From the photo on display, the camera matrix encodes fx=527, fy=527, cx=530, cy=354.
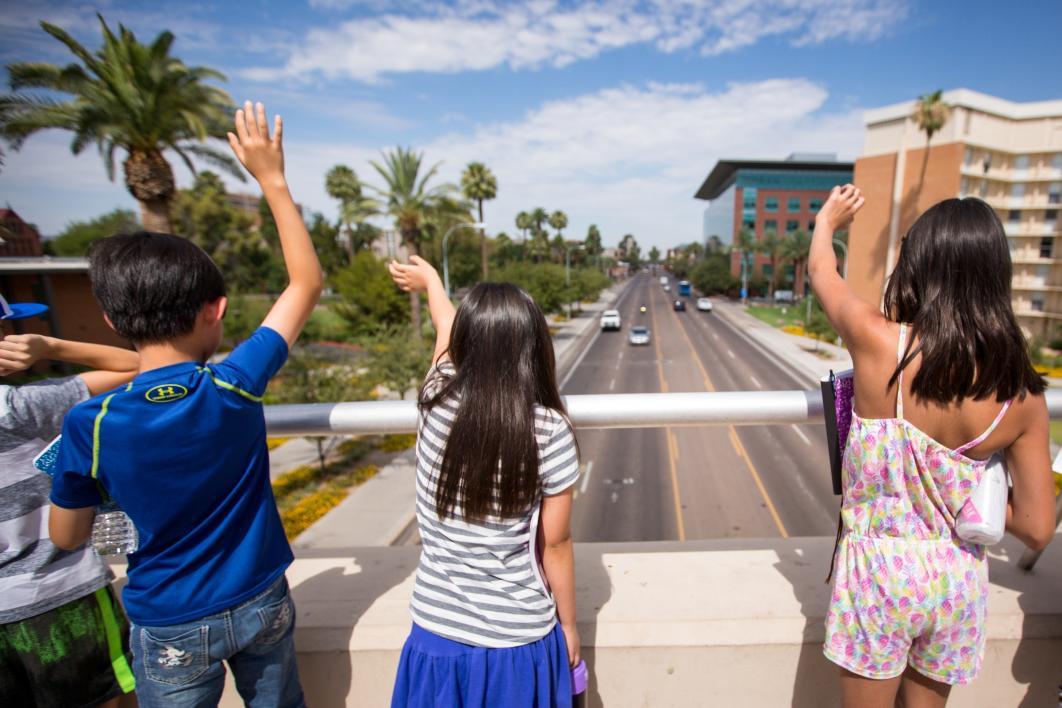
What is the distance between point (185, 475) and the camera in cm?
115

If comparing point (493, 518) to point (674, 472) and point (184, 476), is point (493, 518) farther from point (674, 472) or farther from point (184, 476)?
point (674, 472)

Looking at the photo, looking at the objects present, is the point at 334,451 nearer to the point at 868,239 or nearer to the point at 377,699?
the point at 377,699

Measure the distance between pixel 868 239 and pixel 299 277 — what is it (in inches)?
1959

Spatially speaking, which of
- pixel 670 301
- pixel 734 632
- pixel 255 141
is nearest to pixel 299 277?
pixel 255 141

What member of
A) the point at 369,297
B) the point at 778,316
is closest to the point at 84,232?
the point at 369,297

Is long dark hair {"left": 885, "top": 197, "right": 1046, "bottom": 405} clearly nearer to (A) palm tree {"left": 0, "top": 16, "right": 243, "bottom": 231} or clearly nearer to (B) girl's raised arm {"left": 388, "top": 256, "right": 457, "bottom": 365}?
(B) girl's raised arm {"left": 388, "top": 256, "right": 457, "bottom": 365}

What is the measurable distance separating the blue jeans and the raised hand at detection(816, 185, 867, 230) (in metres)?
1.80

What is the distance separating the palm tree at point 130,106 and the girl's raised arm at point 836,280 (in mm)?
13803

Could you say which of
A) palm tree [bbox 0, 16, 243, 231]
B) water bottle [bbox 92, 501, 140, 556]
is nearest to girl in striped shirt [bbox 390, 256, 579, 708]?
water bottle [bbox 92, 501, 140, 556]

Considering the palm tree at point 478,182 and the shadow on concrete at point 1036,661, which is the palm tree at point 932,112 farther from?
the shadow on concrete at point 1036,661

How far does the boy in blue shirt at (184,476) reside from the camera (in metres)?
1.12

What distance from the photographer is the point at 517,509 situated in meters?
1.22

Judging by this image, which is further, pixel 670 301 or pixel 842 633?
pixel 670 301

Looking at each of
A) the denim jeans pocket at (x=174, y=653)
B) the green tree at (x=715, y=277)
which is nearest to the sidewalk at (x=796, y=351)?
the denim jeans pocket at (x=174, y=653)
